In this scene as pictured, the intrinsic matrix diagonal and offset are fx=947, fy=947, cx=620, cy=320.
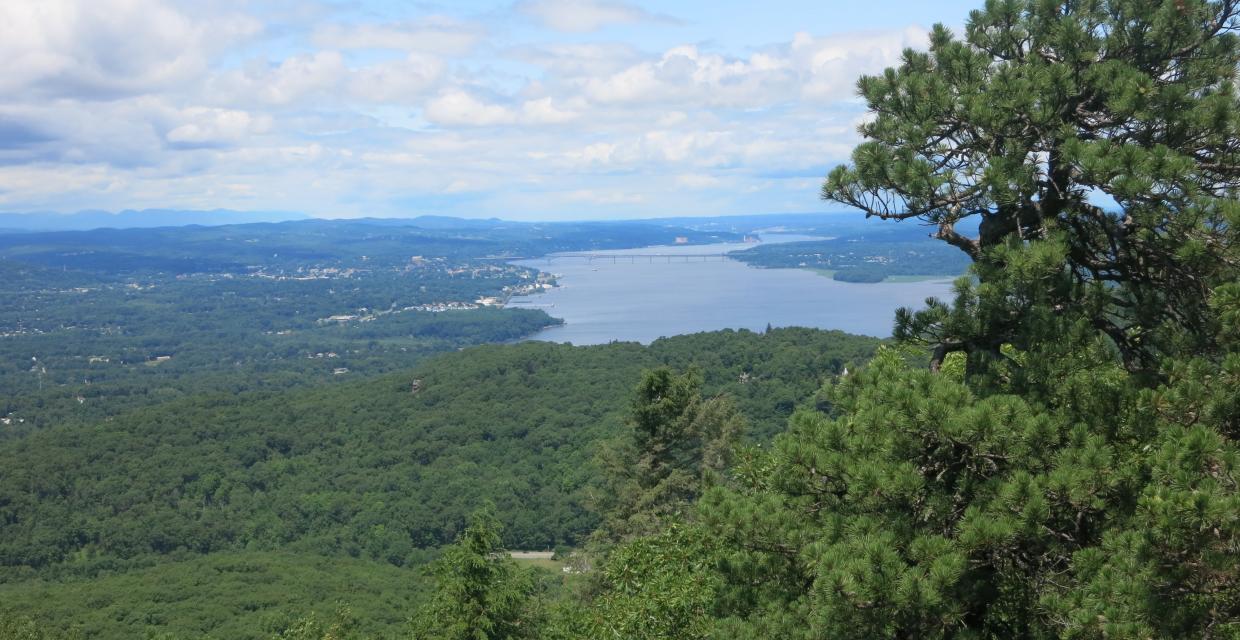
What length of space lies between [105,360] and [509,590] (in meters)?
99.9

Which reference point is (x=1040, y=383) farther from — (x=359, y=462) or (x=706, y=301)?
(x=706, y=301)

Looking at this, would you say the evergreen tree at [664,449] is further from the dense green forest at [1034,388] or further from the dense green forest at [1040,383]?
the dense green forest at [1040,383]

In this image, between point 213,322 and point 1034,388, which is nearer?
point 1034,388

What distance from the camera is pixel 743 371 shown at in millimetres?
45625

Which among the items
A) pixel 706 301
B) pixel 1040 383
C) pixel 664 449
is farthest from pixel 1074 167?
pixel 706 301

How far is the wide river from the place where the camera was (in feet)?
279

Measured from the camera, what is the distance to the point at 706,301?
10800 cm

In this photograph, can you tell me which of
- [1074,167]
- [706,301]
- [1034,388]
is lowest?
[706,301]

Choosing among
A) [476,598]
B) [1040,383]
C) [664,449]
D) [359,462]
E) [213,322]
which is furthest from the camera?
[213,322]

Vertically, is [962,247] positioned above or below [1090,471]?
above

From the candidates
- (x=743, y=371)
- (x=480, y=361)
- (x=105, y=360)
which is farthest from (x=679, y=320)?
(x=105, y=360)

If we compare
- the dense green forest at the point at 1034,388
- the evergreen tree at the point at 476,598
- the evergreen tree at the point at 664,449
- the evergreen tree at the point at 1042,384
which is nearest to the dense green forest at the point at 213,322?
the evergreen tree at the point at 664,449

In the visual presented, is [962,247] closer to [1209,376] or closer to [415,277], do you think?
[1209,376]

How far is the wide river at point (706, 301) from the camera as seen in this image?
85125mm
